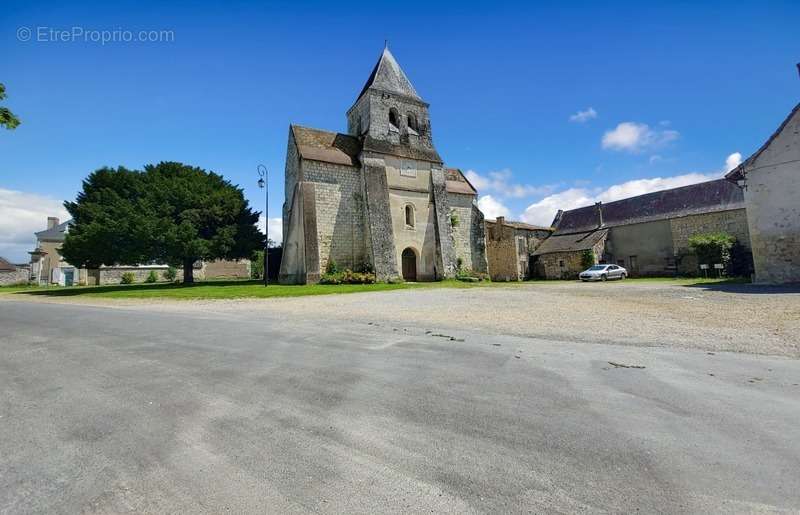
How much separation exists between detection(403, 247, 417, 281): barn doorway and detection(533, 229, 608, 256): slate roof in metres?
15.4

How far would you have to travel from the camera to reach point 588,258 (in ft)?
101

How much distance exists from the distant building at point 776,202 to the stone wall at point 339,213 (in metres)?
18.9

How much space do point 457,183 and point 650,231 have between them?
16.8 metres

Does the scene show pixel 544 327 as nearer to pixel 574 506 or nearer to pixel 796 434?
pixel 796 434

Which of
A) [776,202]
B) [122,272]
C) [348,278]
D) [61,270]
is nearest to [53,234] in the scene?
[61,270]

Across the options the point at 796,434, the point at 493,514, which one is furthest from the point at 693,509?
the point at 796,434

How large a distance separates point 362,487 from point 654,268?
3536cm

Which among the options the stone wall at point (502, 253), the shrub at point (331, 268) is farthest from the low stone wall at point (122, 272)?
the stone wall at point (502, 253)

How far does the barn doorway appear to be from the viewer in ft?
81.9

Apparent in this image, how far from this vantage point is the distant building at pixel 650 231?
90.8 feet

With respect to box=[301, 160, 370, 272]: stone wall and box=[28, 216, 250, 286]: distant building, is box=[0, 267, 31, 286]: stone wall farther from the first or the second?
box=[301, 160, 370, 272]: stone wall

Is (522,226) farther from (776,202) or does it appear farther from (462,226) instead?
(776,202)

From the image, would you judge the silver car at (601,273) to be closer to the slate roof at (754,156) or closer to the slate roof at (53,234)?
the slate roof at (754,156)

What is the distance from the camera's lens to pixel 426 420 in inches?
118
